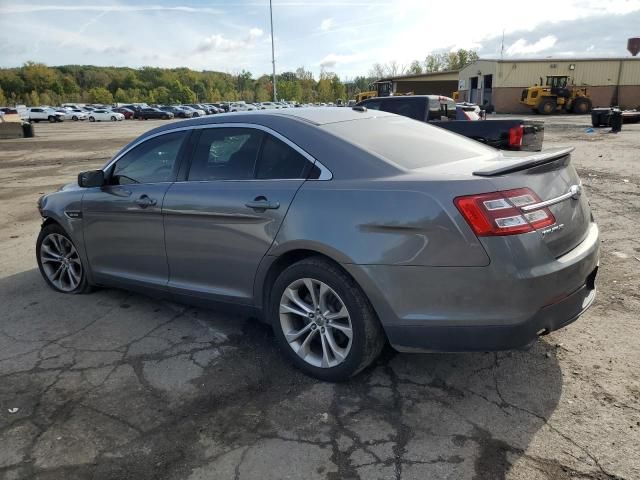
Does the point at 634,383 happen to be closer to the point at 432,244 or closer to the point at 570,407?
the point at 570,407

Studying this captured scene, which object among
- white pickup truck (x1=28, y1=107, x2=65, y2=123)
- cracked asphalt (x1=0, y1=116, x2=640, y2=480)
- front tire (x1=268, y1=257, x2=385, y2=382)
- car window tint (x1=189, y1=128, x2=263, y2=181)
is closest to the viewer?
cracked asphalt (x1=0, y1=116, x2=640, y2=480)

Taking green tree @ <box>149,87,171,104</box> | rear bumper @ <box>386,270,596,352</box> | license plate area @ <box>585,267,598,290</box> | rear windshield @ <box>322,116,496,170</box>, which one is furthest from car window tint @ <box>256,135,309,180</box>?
green tree @ <box>149,87,171,104</box>

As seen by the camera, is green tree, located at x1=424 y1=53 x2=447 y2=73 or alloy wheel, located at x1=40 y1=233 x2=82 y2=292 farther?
green tree, located at x1=424 y1=53 x2=447 y2=73

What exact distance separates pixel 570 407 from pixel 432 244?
1205mm

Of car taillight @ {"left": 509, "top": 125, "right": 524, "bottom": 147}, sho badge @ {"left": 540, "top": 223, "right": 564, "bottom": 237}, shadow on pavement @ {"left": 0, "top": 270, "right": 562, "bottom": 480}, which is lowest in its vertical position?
shadow on pavement @ {"left": 0, "top": 270, "right": 562, "bottom": 480}

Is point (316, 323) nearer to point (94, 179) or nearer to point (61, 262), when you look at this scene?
point (94, 179)

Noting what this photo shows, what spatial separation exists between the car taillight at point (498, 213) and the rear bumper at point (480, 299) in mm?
73

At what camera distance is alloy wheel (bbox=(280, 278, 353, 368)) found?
122 inches

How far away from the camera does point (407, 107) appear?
11.6 m

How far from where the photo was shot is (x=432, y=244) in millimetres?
2660

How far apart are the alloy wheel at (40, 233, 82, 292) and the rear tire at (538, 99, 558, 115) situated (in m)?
39.6

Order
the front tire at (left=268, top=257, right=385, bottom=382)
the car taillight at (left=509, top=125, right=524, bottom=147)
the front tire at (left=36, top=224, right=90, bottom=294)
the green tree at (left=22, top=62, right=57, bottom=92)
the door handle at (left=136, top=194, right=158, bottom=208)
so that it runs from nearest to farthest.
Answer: the front tire at (left=268, top=257, right=385, bottom=382)
the door handle at (left=136, top=194, right=158, bottom=208)
the front tire at (left=36, top=224, right=90, bottom=294)
the car taillight at (left=509, top=125, right=524, bottom=147)
the green tree at (left=22, top=62, right=57, bottom=92)

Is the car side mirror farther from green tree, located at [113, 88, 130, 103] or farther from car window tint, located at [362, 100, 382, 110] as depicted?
green tree, located at [113, 88, 130, 103]

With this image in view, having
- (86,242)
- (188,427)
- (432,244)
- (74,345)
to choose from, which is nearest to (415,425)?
Result: (432,244)
